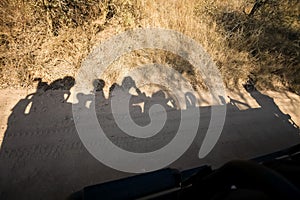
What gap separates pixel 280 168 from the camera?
2285mm

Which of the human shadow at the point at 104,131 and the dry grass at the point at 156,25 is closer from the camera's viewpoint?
the human shadow at the point at 104,131

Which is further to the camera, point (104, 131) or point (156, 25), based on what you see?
point (156, 25)

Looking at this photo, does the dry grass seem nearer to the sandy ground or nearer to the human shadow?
the human shadow

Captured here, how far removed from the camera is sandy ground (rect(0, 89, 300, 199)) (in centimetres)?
302

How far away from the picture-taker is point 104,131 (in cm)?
387

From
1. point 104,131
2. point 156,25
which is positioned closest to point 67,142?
point 104,131

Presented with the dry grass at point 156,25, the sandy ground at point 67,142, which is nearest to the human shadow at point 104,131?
the sandy ground at point 67,142

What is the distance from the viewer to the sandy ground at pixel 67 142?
3016 millimetres

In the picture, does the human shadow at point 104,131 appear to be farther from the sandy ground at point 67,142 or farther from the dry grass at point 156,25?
the dry grass at point 156,25

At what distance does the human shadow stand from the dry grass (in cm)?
74

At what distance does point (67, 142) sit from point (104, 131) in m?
0.66

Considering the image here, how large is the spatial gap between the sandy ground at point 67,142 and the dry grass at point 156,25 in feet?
2.89

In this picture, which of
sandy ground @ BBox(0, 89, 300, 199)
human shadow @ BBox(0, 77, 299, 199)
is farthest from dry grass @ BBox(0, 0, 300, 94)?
sandy ground @ BBox(0, 89, 300, 199)

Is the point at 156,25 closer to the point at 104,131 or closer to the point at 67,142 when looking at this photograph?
the point at 104,131
